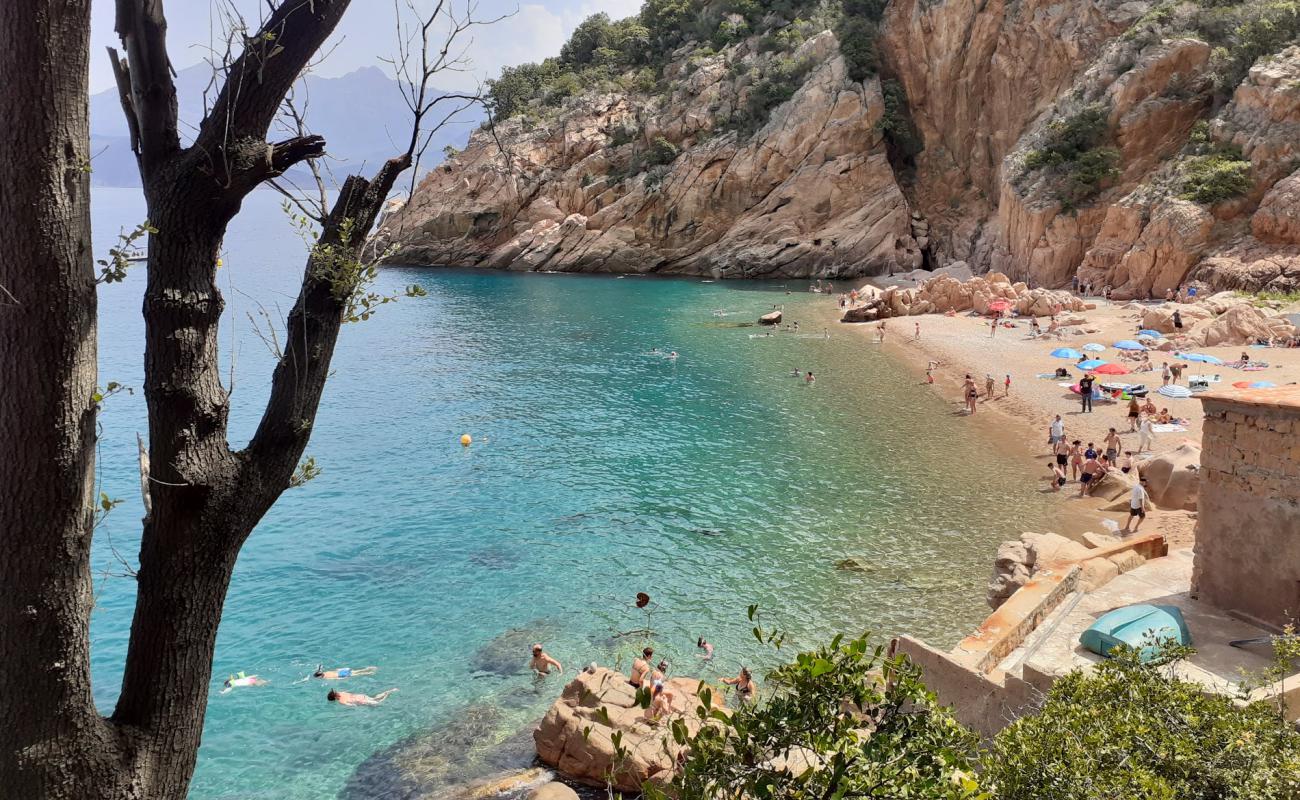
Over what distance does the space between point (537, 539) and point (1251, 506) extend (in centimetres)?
1438

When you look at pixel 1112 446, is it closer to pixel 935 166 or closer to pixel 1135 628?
pixel 1135 628

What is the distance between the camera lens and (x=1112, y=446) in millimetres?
22656

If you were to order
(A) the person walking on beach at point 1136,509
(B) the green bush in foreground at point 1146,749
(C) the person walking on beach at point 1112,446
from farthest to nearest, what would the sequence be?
(C) the person walking on beach at point 1112,446 < (A) the person walking on beach at point 1136,509 < (B) the green bush in foreground at point 1146,749

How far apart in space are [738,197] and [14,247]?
7116 cm

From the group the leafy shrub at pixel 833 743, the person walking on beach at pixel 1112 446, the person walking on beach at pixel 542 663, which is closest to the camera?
the leafy shrub at pixel 833 743

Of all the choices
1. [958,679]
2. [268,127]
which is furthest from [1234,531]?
[268,127]

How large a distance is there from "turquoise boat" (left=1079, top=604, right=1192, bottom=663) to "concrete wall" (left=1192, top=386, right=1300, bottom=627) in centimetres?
143

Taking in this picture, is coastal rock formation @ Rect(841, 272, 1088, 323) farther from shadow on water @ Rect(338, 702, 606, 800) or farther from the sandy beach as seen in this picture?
shadow on water @ Rect(338, 702, 606, 800)

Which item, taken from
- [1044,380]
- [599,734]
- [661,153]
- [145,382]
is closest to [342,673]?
[599,734]

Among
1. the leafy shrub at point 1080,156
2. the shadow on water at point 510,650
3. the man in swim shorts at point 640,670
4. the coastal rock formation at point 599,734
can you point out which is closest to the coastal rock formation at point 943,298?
the leafy shrub at point 1080,156

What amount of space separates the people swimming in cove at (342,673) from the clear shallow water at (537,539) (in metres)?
0.22

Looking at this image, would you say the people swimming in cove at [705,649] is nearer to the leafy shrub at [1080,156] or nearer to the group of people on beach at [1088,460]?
the group of people on beach at [1088,460]

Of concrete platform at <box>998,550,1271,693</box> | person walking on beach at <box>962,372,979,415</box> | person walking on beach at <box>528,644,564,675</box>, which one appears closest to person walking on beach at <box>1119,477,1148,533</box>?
concrete platform at <box>998,550,1271,693</box>

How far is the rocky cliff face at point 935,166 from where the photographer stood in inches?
1689
